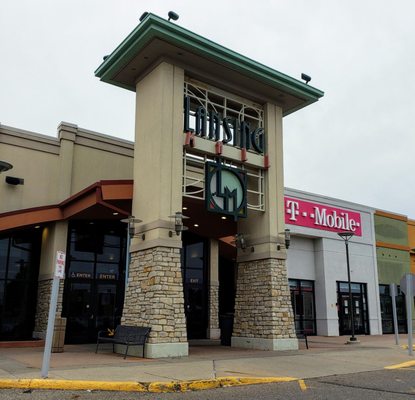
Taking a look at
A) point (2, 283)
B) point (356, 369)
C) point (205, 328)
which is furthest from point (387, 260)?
point (2, 283)

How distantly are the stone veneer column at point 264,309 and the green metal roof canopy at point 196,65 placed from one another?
6.40 metres

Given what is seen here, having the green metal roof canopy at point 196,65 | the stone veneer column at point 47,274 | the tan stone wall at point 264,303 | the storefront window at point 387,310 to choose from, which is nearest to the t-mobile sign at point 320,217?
the storefront window at point 387,310

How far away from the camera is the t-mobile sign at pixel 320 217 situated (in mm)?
25031

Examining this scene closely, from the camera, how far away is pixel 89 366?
444 inches

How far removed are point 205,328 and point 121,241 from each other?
5556mm

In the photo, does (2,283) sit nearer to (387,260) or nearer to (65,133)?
(65,133)

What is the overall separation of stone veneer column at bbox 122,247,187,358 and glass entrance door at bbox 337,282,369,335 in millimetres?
14548

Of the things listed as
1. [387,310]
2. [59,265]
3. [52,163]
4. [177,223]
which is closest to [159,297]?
[177,223]

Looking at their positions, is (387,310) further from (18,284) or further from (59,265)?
(59,265)

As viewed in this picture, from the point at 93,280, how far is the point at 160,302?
22.4 feet

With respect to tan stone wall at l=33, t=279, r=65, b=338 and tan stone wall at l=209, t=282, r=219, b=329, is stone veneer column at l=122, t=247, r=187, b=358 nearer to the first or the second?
tan stone wall at l=33, t=279, r=65, b=338

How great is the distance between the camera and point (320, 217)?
2634cm

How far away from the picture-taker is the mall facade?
1508cm

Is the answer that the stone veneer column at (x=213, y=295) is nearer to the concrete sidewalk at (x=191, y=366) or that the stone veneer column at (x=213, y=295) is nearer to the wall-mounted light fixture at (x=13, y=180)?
the concrete sidewalk at (x=191, y=366)
